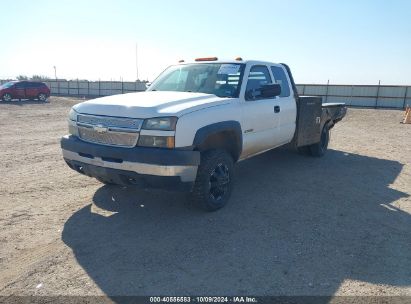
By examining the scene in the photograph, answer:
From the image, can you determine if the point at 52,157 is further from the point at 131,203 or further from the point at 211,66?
the point at 211,66

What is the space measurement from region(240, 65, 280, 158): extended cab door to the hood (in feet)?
1.56

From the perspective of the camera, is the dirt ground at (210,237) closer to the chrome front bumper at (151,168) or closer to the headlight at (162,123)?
the chrome front bumper at (151,168)

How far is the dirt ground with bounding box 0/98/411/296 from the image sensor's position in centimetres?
312

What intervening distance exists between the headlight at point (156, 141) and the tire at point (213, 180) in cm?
60

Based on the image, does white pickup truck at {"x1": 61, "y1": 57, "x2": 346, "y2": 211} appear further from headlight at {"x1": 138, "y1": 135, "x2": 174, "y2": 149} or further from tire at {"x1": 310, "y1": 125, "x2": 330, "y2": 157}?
tire at {"x1": 310, "y1": 125, "x2": 330, "y2": 157}

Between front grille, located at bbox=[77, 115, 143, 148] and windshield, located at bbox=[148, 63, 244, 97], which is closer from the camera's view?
front grille, located at bbox=[77, 115, 143, 148]

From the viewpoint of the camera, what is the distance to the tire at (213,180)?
14.2 ft

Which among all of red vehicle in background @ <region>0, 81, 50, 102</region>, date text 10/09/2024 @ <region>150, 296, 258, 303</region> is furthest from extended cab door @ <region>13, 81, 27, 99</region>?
date text 10/09/2024 @ <region>150, 296, 258, 303</region>

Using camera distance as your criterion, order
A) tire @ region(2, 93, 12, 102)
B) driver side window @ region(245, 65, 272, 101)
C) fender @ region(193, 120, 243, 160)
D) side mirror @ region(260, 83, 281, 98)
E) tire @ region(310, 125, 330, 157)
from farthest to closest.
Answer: tire @ region(2, 93, 12, 102), tire @ region(310, 125, 330, 157), driver side window @ region(245, 65, 272, 101), side mirror @ region(260, 83, 281, 98), fender @ region(193, 120, 243, 160)

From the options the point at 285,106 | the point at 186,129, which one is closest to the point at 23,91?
the point at 285,106

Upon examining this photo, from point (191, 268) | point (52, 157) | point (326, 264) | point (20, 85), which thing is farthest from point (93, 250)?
point (20, 85)

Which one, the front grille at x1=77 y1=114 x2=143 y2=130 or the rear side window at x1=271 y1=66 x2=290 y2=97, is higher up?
the rear side window at x1=271 y1=66 x2=290 y2=97

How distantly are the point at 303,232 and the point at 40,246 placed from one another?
292 centimetres

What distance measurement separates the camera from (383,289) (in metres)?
3.09
